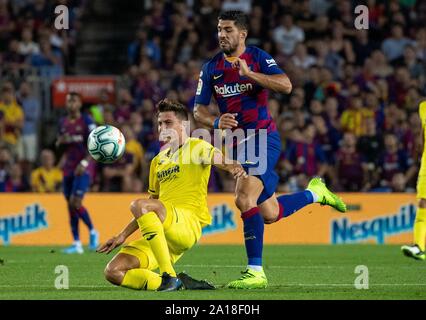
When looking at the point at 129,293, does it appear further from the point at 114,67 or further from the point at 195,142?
the point at 114,67

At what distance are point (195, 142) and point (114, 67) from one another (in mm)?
12991

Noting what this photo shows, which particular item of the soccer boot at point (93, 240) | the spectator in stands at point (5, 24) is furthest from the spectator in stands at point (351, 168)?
the spectator in stands at point (5, 24)

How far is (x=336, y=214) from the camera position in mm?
17781

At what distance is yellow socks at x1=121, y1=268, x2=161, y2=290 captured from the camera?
8905mm

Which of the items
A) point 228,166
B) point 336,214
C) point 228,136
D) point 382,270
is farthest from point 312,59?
point 228,166

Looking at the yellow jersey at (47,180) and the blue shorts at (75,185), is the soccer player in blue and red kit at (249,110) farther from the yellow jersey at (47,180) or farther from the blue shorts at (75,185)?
the yellow jersey at (47,180)

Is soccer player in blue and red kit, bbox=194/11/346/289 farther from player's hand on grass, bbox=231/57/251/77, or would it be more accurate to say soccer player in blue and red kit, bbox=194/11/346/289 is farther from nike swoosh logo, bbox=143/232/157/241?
nike swoosh logo, bbox=143/232/157/241

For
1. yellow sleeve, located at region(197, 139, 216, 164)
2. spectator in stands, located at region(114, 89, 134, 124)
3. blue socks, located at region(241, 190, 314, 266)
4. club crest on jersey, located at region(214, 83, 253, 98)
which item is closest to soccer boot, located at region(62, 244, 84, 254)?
spectator in stands, located at region(114, 89, 134, 124)

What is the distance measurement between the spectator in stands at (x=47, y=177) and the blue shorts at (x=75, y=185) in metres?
2.61

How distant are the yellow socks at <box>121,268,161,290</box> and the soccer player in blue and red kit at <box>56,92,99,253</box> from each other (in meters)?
6.70

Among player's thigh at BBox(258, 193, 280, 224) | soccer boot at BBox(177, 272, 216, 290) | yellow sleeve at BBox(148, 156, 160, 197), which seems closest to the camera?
soccer boot at BBox(177, 272, 216, 290)

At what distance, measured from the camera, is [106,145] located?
10680mm

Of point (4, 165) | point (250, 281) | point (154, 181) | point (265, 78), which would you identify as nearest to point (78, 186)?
point (4, 165)

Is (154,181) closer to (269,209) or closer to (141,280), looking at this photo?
(141,280)
